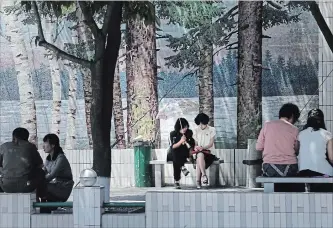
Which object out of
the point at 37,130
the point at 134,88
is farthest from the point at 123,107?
the point at 37,130

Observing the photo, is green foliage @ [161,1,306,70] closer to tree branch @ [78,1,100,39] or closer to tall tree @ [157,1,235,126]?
tall tree @ [157,1,235,126]

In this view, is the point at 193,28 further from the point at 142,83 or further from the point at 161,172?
the point at 161,172

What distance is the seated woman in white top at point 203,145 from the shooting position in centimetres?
1856

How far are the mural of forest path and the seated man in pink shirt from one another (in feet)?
19.8

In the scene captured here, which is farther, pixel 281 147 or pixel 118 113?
pixel 118 113

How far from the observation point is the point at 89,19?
48.1 ft

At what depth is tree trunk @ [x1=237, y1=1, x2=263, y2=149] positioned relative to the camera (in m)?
20.0

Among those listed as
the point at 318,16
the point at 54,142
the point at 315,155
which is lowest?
the point at 315,155

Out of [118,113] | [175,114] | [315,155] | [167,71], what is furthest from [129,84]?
[315,155]

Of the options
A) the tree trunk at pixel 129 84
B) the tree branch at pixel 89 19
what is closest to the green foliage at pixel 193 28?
the tree trunk at pixel 129 84

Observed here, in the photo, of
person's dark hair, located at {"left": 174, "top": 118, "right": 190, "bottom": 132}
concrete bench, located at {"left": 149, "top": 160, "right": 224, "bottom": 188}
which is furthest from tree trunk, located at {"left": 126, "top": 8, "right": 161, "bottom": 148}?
person's dark hair, located at {"left": 174, "top": 118, "right": 190, "bottom": 132}

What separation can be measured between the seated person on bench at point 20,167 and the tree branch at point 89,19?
1627 mm

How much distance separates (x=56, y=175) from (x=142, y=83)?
18.8 feet

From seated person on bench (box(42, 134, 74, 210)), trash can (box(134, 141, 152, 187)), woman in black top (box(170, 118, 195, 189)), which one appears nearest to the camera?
seated person on bench (box(42, 134, 74, 210))
